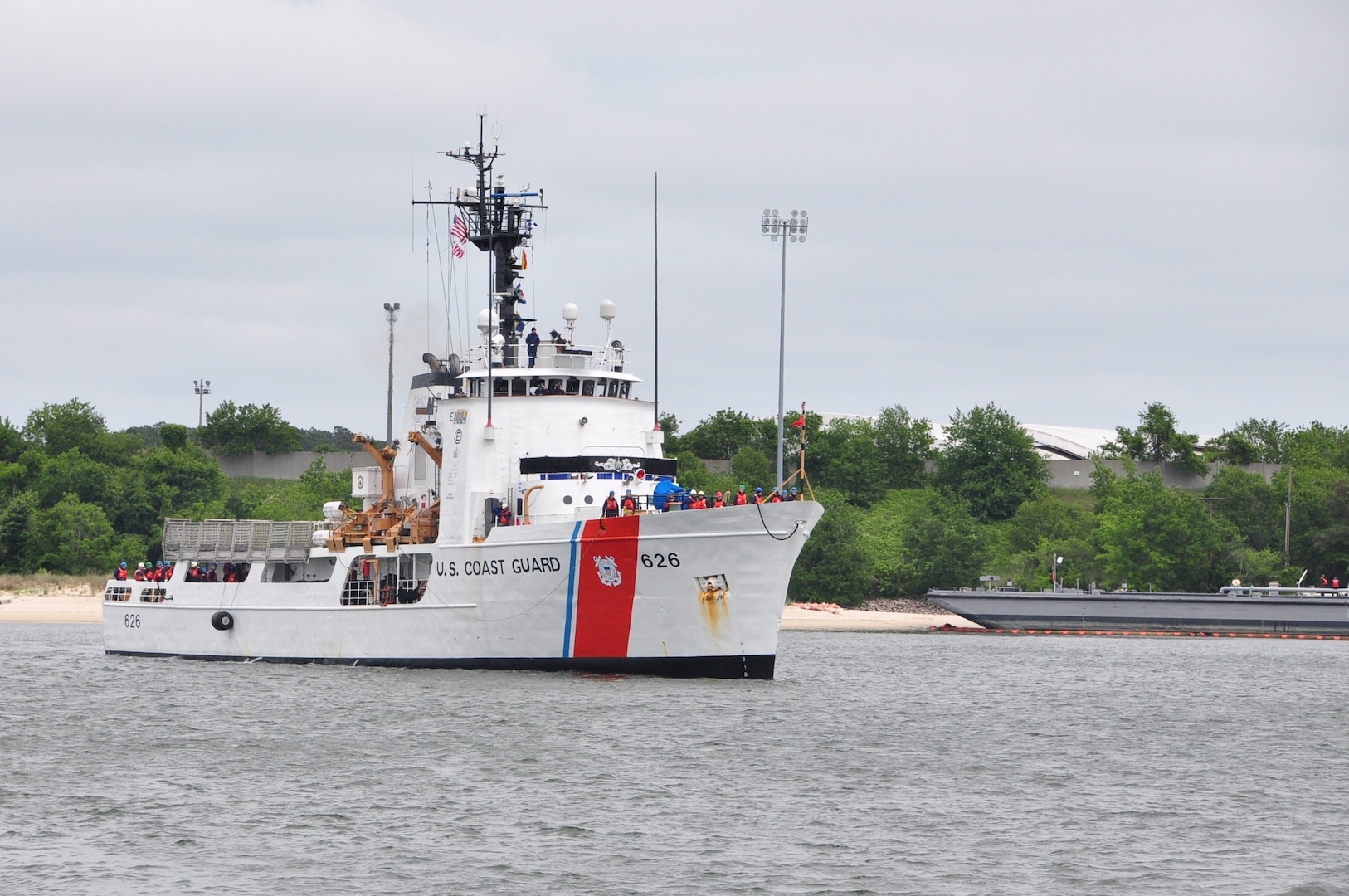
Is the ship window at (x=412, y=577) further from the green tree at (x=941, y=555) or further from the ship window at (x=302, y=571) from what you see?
the green tree at (x=941, y=555)

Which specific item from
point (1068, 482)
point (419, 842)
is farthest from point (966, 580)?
point (419, 842)

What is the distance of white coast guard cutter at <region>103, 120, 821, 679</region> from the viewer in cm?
4109

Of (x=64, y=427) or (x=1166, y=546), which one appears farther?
(x=64, y=427)

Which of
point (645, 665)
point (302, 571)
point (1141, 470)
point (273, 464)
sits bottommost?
point (645, 665)

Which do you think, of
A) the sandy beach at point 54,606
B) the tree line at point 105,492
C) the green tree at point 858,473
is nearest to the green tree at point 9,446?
the tree line at point 105,492

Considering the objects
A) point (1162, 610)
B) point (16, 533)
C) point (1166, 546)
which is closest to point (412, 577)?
point (1162, 610)

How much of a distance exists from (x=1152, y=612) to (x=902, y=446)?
45404 mm

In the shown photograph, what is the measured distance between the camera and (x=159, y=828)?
2512cm

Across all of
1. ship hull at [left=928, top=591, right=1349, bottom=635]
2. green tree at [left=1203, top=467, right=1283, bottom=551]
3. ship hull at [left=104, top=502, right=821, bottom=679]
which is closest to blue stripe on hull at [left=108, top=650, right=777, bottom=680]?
ship hull at [left=104, top=502, right=821, bottom=679]

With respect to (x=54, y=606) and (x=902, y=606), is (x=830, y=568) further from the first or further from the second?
(x=54, y=606)

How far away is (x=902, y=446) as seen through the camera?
419ft

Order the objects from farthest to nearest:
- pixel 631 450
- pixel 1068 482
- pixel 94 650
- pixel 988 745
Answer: pixel 1068 482 → pixel 94 650 → pixel 631 450 → pixel 988 745

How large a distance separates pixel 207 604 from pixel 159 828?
1101 inches

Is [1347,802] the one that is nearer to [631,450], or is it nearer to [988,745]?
[988,745]
